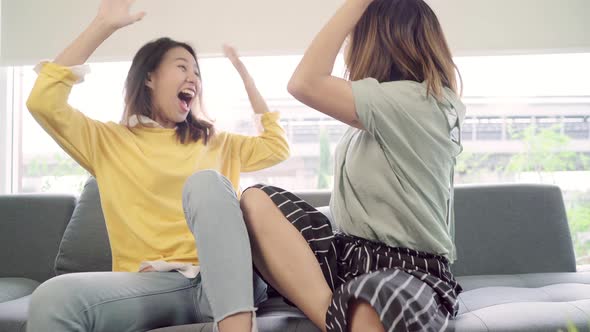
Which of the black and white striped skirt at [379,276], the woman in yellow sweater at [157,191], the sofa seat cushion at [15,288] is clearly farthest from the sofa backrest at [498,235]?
the black and white striped skirt at [379,276]

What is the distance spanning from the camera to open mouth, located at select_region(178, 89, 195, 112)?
2.16 m

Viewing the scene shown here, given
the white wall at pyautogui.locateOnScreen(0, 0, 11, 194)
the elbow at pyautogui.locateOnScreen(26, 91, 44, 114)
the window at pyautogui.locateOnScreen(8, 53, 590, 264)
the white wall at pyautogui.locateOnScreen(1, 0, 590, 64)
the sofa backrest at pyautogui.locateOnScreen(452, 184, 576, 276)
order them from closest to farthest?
the elbow at pyautogui.locateOnScreen(26, 91, 44, 114)
the sofa backrest at pyautogui.locateOnScreen(452, 184, 576, 276)
the white wall at pyautogui.locateOnScreen(1, 0, 590, 64)
the window at pyautogui.locateOnScreen(8, 53, 590, 264)
the white wall at pyautogui.locateOnScreen(0, 0, 11, 194)

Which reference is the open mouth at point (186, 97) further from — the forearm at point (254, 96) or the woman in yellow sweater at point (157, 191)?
the forearm at point (254, 96)

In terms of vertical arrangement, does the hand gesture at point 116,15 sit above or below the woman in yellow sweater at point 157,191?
above

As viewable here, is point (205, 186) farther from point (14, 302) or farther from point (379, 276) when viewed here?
point (14, 302)

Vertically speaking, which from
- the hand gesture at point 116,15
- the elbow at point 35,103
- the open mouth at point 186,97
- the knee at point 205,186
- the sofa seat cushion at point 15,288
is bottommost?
the sofa seat cushion at point 15,288

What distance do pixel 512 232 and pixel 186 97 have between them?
134 centimetres

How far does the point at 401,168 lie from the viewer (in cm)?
146

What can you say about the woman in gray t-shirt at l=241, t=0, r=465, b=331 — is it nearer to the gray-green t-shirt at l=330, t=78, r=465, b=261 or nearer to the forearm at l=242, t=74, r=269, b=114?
the gray-green t-shirt at l=330, t=78, r=465, b=261

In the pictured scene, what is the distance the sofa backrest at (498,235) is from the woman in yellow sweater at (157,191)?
532 mm

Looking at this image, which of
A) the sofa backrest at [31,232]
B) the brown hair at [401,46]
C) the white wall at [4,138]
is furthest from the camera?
the white wall at [4,138]

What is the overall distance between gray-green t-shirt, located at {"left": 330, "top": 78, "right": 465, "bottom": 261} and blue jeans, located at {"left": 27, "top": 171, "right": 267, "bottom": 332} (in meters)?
0.30

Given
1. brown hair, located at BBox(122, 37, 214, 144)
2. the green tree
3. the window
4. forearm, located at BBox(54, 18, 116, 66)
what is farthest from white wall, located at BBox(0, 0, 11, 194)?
the green tree

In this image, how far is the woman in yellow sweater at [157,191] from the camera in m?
1.37
